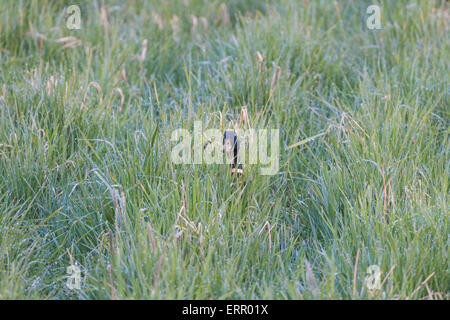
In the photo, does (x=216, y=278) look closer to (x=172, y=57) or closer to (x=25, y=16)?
(x=172, y=57)

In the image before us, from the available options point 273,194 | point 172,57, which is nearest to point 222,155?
point 273,194

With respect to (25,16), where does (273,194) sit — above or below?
below

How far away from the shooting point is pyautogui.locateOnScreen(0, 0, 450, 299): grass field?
203cm

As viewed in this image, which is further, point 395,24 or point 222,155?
point 395,24

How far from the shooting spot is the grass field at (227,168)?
2.03 meters

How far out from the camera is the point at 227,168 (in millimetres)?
2467

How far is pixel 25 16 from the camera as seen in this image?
13.4 ft

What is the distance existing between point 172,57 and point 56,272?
2.13m

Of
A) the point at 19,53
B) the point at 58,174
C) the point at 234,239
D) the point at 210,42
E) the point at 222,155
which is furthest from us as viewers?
the point at 210,42

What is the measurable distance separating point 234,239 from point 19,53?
235 cm

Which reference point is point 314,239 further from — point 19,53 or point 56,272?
point 19,53
